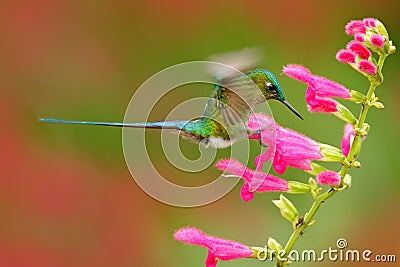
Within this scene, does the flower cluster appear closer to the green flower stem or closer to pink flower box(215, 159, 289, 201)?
the green flower stem

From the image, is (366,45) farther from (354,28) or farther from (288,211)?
(288,211)

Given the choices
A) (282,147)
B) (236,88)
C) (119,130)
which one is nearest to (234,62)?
(236,88)

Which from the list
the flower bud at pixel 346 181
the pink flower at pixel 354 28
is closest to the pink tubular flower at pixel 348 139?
the flower bud at pixel 346 181

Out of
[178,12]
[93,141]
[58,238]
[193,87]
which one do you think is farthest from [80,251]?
[178,12]

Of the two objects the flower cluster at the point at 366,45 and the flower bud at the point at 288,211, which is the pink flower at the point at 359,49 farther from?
the flower bud at the point at 288,211

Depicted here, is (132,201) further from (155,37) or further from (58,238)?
(155,37)
